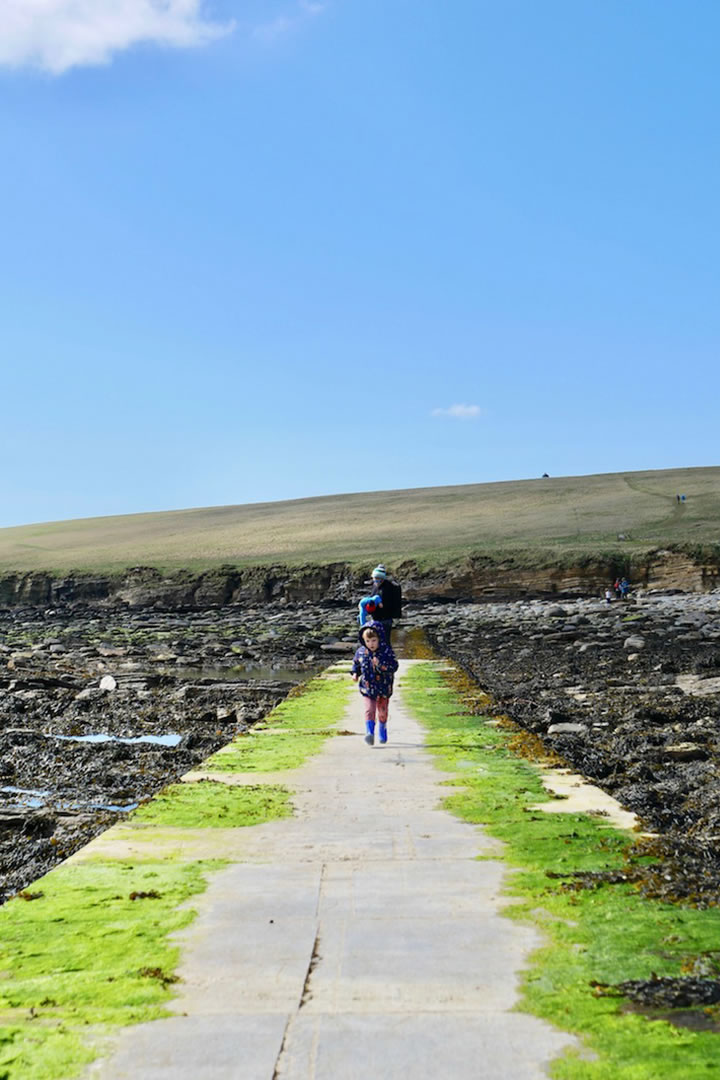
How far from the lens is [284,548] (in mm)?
92250

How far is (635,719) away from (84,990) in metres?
13.1

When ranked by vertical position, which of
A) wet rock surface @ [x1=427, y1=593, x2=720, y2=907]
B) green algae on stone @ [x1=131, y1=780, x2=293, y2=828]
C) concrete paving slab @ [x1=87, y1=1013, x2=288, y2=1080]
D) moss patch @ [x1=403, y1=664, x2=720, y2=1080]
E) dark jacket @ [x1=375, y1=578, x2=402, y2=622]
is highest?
dark jacket @ [x1=375, y1=578, x2=402, y2=622]

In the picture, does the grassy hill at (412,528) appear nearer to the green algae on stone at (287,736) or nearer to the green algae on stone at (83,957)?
the green algae on stone at (287,736)

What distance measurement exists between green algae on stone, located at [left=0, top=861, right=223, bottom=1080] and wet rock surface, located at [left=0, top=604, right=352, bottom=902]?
1608 mm

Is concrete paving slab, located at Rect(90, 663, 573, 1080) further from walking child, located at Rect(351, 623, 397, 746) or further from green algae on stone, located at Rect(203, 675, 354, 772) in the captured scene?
walking child, located at Rect(351, 623, 397, 746)

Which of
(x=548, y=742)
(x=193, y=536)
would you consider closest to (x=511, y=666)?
(x=548, y=742)

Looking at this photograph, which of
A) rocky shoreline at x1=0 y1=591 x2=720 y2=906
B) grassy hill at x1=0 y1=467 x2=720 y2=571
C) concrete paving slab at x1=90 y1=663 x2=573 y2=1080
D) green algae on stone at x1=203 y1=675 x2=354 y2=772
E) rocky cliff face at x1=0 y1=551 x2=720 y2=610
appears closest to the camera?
concrete paving slab at x1=90 y1=663 x2=573 y2=1080

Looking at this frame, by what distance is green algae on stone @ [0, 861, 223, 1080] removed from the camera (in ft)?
14.0

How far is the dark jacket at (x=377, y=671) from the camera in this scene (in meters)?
13.5

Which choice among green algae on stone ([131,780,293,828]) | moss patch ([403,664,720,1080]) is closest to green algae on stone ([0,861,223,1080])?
green algae on stone ([131,780,293,828])

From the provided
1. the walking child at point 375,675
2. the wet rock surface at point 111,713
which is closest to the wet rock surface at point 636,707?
the walking child at point 375,675

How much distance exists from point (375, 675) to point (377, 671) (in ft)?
0.21

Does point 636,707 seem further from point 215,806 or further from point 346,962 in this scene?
point 346,962

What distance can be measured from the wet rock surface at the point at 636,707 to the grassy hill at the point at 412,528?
3357 centimetres
